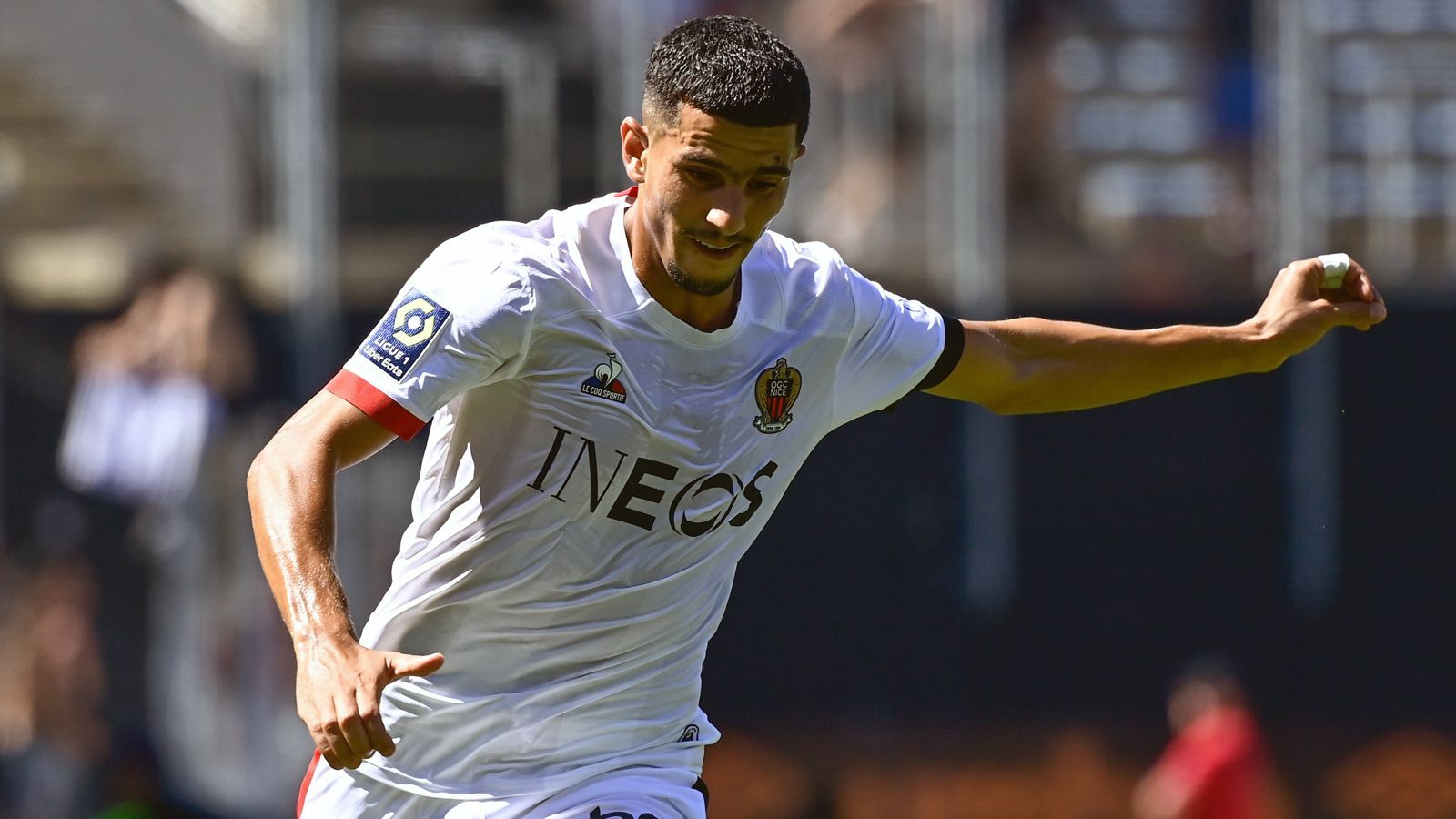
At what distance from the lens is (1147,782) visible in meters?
14.1

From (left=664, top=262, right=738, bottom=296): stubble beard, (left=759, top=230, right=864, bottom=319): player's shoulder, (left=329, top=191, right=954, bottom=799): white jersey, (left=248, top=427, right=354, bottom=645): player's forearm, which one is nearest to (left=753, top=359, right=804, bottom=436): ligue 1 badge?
(left=329, top=191, right=954, bottom=799): white jersey

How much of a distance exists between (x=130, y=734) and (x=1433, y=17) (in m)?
9.98

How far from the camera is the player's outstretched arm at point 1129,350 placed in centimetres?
491

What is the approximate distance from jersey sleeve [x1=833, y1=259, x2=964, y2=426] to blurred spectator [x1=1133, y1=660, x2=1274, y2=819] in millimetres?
9190

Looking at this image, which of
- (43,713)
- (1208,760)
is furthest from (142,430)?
(1208,760)

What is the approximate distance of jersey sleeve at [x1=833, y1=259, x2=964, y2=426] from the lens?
4664 mm

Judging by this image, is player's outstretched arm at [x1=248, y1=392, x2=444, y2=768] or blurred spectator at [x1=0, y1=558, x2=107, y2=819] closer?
player's outstretched arm at [x1=248, y1=392, x2=444, y2=768]

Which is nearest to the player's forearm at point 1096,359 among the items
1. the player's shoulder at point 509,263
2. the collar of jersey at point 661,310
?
the collar of jersey at point 661,310

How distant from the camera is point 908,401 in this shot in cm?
1388

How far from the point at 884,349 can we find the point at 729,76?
34.4 inches

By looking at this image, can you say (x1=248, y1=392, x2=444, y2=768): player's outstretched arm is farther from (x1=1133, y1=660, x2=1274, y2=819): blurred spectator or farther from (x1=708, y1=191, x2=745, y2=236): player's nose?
(x1=1133, y1=660, x2=1274, y2=819): blurred spectator

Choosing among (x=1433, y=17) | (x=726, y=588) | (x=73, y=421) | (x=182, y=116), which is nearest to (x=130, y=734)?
(x=73, y=421)

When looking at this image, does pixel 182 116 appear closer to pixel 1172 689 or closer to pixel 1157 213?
pixel 1157 213

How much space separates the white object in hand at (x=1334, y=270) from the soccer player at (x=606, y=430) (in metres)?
1.12
